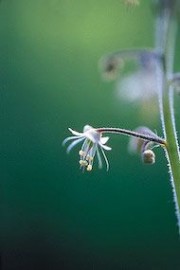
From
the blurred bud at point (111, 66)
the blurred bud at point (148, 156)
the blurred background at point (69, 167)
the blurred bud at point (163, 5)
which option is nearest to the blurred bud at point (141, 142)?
the blurred bud at point (148, 156)

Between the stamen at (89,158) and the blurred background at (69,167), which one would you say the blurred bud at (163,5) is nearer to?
the stamen at (89,158)

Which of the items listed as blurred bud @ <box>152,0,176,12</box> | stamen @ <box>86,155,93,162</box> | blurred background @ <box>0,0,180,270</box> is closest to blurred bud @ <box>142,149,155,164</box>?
stamen @ <box>86,155,93,162</box>

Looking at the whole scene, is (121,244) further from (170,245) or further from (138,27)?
(138,27)

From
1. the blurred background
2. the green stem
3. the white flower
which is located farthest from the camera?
the blurred background

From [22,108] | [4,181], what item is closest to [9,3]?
[22,108]

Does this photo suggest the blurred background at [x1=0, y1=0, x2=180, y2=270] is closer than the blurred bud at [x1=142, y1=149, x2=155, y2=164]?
No

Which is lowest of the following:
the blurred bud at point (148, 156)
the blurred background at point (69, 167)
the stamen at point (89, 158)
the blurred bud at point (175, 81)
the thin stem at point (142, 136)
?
the blurred bud at point (148, 156)

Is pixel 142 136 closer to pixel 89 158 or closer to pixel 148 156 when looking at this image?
pixel 148 156

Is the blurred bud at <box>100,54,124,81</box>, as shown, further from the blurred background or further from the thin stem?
the blurred background

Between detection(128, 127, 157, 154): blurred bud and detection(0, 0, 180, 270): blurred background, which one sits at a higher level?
detection(0, 0, 180, 270): blurred background
